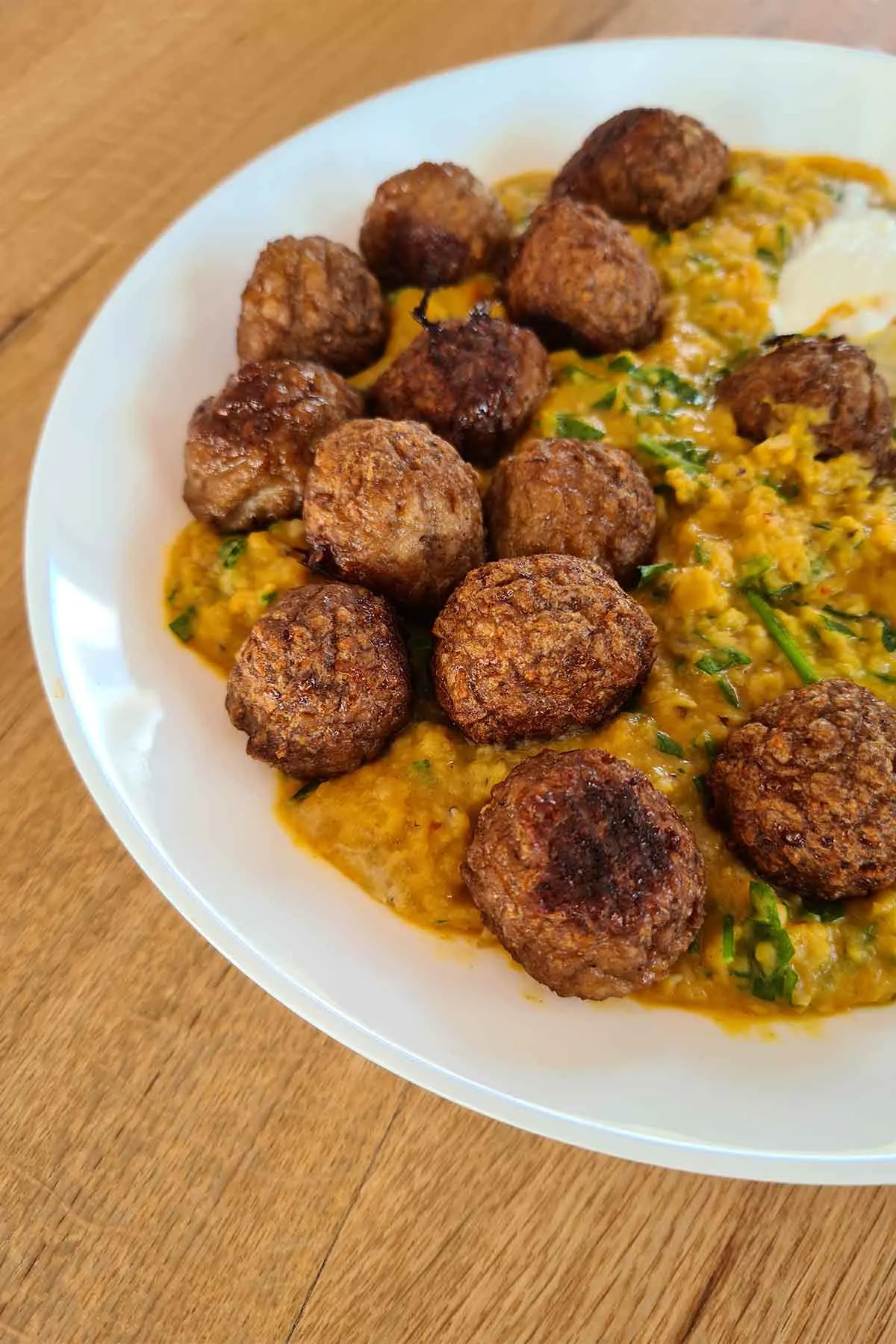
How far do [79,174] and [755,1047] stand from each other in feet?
13.1

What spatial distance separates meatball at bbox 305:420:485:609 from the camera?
2.49 meters

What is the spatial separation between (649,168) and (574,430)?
1.07 meters

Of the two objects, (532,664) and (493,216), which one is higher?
(493,216)

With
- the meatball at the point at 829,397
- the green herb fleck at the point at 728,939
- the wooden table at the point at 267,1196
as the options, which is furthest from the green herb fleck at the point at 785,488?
the wooden table at the point at 267,1196

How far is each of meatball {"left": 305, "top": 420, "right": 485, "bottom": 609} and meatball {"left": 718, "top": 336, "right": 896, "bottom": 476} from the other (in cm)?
94

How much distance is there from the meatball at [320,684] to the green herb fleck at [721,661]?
746 mm

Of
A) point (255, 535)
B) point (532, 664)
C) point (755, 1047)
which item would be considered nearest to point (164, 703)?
point (255, 535)

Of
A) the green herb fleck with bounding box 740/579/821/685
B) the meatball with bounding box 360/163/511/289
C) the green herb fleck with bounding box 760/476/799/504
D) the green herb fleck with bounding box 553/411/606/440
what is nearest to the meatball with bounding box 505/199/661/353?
the meatball with bounding box 360/163/511/289

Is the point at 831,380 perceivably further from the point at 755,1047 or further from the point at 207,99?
the point at 207,99

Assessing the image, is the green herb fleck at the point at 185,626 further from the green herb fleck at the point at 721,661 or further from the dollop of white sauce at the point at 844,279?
the dollop of white sauce at the point at 844,279

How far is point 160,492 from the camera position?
9.56 ft

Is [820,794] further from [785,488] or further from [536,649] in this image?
[785,488]

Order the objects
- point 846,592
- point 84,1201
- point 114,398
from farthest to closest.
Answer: point 114,398
point 846,592
point 84,1201

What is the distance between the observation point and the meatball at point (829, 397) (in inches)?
113
